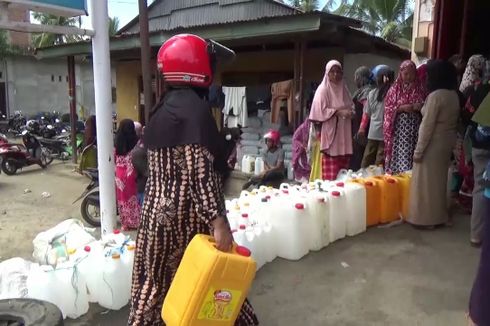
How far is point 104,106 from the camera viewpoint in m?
3.64

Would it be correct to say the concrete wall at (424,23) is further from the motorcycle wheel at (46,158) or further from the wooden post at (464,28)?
the motorcycle wheel at (46,158)

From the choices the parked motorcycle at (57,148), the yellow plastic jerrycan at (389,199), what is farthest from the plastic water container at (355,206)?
the parked motorcycle at (57,148)

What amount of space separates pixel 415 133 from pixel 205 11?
9627 mm

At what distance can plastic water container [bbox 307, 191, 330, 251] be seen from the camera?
12.4 ft

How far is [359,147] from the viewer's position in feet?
19.2

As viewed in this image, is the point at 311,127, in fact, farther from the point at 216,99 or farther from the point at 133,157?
the point at 216,99

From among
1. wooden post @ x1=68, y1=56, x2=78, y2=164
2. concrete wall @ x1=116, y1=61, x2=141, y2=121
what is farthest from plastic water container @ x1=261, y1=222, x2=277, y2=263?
concrete wall @ x1=116, y1=61, x2=141, y2=121

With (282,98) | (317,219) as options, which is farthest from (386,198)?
(282,98)

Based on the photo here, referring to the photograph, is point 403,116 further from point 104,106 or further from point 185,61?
point 185,61

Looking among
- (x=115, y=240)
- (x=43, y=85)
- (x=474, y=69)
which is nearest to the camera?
(x=115, y=240)

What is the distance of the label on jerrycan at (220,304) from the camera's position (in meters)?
1.93

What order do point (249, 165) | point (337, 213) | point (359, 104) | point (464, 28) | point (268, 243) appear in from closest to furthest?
point (268, 243) → point (337, 213) → point (359, 104) → point (464, 28) → point (249, 165)

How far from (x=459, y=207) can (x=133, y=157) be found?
3576 mm

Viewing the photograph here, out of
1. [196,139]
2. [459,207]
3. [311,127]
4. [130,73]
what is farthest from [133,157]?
[130,73]
